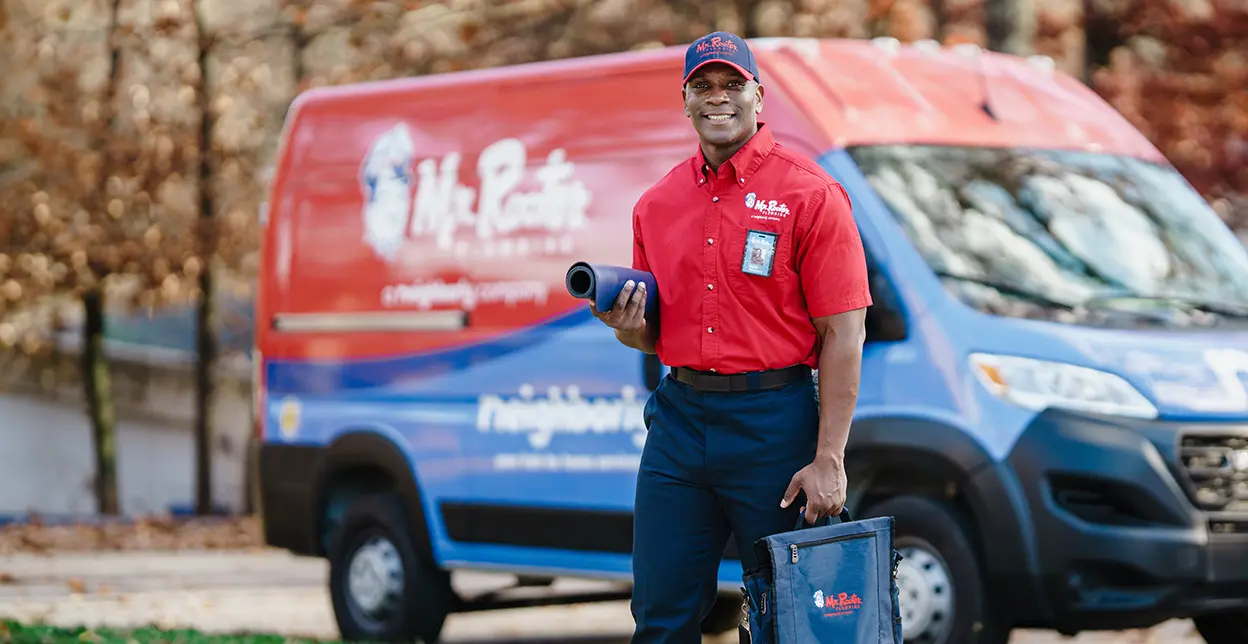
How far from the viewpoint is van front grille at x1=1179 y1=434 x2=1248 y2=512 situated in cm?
731

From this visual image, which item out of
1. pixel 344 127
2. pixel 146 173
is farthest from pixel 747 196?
pixel 146 173

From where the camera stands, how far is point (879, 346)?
7840 millimetres

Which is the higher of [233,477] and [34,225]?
[34,225]

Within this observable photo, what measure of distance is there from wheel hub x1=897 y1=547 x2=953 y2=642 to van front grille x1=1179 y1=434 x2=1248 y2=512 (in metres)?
0.95

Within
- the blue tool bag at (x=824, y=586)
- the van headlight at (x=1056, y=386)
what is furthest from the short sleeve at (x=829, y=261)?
the van headlight at (x=1056, y=386)

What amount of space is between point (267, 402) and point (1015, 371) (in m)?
4.52

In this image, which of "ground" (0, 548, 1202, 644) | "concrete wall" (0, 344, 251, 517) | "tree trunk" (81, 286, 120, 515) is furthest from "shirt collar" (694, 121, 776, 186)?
"concrete wall" (0, 344, 251, 517)

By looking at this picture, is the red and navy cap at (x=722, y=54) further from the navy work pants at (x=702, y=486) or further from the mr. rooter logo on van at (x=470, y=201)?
the mr. rooter logo on van at (x=470, y=201)

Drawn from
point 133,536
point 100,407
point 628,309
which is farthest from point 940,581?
point 100,407

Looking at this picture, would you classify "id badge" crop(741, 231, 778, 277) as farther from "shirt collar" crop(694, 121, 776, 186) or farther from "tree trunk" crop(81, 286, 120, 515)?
"tree trunk" crop(81, 286, 120, 515)

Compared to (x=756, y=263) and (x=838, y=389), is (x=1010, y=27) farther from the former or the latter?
(x=838, y=389)

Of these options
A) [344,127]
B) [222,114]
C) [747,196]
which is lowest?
[747,196]

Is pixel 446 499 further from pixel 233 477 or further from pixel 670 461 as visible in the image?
pixel 233 477

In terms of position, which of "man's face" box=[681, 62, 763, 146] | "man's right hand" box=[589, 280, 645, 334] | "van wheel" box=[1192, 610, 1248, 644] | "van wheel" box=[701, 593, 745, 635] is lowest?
"van wheel" box=[701, 593, 745, 635]
